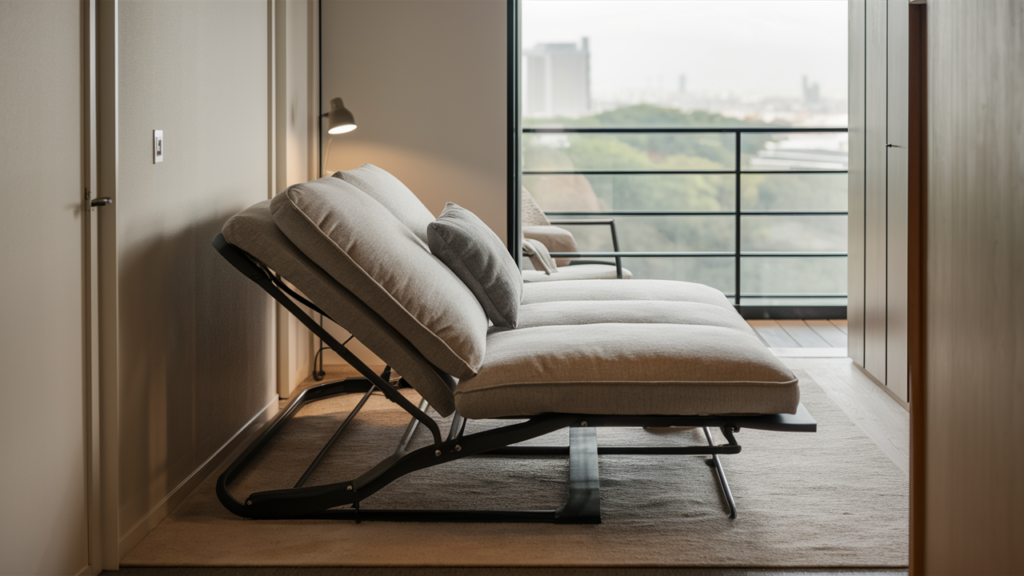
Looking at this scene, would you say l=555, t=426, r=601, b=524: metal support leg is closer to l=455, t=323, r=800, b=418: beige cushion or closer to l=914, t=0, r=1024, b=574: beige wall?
l=455, t=323, r=800, b=418: beige cushion

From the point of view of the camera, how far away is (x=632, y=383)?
1.67 metres

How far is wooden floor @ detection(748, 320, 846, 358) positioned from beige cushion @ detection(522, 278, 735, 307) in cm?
128

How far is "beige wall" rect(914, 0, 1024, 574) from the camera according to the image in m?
0.92

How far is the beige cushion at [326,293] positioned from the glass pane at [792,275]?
11.3ft

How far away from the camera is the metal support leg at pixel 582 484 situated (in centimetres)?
185

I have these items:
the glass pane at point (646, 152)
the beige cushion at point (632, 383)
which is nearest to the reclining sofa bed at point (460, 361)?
the beige cushion at point (632, 383)

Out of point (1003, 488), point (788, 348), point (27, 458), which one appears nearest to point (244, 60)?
point (27, 458)

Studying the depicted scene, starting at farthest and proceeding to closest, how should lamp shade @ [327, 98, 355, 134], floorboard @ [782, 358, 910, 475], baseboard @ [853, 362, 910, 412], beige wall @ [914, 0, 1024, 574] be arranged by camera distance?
lamp shade @ [327, 98, 355, 134] < baseboard @ [853, 362, 910, 412] < floorboard @ [782, 358, 910, 475] < beige wall @ [914, 0, 1024, 574]

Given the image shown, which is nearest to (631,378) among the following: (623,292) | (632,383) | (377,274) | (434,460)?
(632,383)

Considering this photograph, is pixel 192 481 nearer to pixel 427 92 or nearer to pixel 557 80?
pixel 427 92

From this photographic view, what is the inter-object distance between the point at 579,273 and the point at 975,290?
9.49ft

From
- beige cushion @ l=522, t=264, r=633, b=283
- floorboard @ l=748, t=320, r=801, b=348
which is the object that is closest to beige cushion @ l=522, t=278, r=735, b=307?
beige cushion @ l=522, t=264, r=633, b=283

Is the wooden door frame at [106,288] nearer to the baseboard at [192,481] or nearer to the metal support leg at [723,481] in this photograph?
the baseboard at [192,481]

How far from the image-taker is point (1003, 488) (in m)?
0.95
